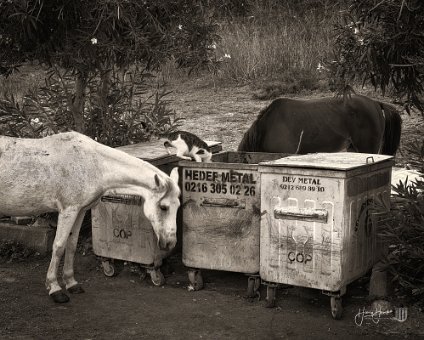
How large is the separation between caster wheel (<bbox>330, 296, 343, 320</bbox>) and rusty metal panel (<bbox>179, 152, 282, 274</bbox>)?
0.75 metres

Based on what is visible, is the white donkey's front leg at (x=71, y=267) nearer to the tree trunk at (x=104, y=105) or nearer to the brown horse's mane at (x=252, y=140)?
the tree trunk at (x=104, y=105)

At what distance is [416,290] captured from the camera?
17.5 ft

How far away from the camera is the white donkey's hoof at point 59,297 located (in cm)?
611

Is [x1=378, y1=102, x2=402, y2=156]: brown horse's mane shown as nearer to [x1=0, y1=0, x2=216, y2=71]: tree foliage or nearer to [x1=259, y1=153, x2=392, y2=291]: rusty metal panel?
[x1=0, y1=0, x2=216, y2=71]: tree foliage

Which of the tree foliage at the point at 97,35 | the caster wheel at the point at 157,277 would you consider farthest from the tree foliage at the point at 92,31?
the caster wheel at the point at 157,277

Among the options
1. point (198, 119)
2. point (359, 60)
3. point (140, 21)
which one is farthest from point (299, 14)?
point (359, 60)

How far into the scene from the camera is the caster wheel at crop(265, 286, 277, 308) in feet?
19.4

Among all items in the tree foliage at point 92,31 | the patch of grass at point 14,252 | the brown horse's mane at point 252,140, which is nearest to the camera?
the tree foliage at point 92,31

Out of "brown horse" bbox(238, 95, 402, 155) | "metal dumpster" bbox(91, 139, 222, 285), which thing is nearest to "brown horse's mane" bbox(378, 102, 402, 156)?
"brown horse" bbox(238, 95, 402, 155)

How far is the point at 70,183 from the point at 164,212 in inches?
31.7

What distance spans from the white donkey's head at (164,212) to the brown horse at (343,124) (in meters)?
3.49

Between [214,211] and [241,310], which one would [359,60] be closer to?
[214,211]

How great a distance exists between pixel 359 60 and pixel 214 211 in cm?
173

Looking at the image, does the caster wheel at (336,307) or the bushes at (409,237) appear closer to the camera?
the bushes at (409,237)
